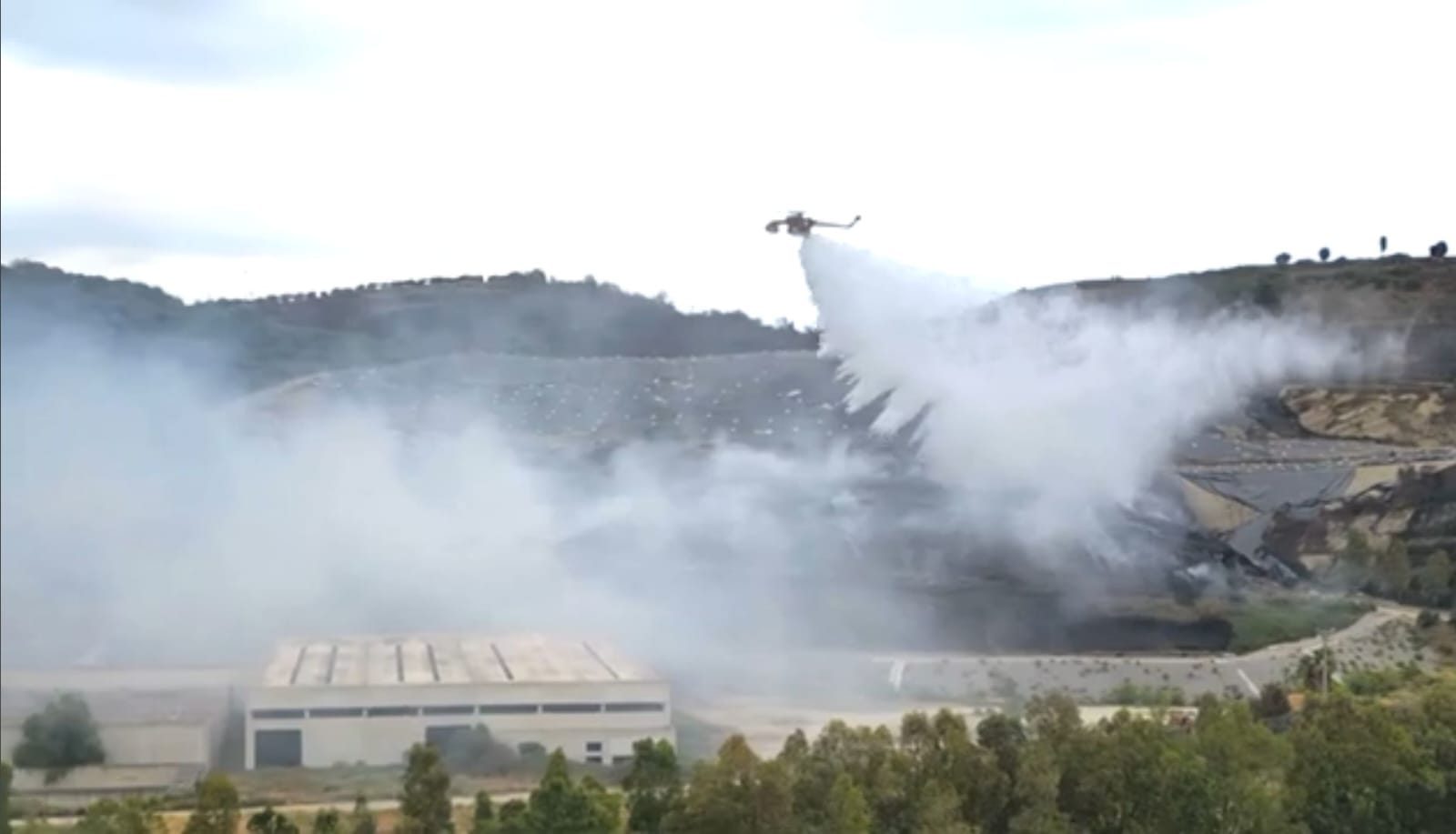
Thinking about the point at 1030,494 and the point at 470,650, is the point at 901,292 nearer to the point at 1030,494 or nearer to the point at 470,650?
the point at 1030,494

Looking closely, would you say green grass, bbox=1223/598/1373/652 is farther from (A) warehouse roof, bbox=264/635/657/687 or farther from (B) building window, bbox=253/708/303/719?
(B) building window, bbox=253/708/303/719

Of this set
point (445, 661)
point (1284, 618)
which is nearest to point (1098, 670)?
point (1284, 618)

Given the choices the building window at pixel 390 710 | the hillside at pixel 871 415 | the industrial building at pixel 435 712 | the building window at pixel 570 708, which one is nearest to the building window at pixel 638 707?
the industrial building at pixel 435 712

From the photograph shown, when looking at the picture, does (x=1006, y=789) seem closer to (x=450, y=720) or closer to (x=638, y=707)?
(x=638, y=707)

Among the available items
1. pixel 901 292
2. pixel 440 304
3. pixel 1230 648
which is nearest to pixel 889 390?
pixel 901 292

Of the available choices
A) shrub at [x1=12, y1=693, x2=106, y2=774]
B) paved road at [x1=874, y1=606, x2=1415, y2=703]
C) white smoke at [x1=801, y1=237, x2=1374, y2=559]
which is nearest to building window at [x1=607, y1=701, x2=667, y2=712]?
paved road at [x1=874, y1=606, x2=1415, y2=703]

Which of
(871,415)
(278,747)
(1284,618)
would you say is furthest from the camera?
(871,415)

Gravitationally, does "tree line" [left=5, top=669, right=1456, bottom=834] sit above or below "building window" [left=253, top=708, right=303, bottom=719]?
above
